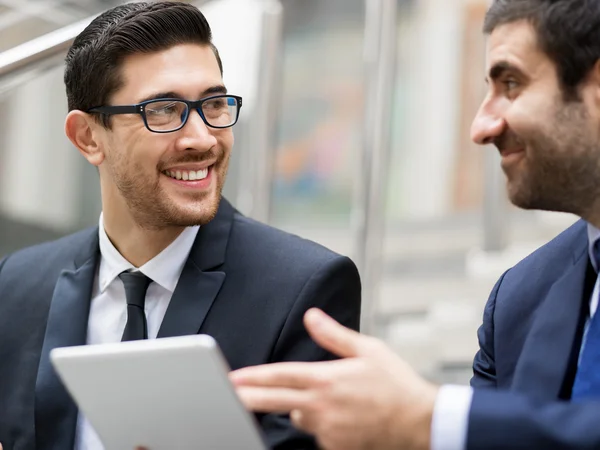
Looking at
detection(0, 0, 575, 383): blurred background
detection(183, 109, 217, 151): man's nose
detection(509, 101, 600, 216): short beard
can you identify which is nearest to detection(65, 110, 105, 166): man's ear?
detection(183, 109, 217, 151): man's nose

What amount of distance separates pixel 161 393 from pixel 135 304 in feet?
2.09

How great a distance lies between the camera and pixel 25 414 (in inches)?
80.3

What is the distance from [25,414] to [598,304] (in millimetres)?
1064

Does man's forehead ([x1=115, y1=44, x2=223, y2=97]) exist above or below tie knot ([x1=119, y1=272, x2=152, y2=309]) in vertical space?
above

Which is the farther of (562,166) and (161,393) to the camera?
(562,166)

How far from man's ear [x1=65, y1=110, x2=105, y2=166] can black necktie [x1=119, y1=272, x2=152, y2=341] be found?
0.26m

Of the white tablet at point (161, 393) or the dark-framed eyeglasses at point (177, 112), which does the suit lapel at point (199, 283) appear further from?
the white tablet at point (161, 393)

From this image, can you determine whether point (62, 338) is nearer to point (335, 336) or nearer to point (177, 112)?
point (177, 112)

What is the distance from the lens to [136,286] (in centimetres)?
205

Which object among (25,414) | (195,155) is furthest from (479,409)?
(25,414)

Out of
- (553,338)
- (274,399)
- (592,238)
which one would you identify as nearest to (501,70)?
(592,238)

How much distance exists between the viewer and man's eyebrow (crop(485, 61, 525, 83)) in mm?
1624

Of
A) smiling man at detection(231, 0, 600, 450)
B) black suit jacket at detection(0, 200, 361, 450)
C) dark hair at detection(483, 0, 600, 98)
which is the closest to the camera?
smiling man at detection(231, 0, 600, 450)

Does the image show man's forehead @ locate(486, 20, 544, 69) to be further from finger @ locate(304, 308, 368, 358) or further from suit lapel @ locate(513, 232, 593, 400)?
finger @ locate(304, 308, 368, 358)
